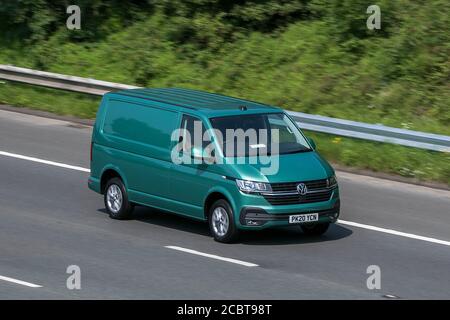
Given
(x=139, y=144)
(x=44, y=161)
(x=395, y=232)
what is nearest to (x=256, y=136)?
(x=139, y=144)

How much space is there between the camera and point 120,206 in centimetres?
1599

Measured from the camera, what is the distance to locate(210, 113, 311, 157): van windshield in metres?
14.8

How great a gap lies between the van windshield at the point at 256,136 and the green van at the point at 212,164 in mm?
16

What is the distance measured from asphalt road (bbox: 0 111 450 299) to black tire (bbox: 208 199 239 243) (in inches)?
4.9

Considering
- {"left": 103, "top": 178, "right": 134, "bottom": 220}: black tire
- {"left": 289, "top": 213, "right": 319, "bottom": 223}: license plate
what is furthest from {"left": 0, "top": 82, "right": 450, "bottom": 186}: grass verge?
{"left": 103, "top": 178, "right": 134, "bottom": 220}: black tire

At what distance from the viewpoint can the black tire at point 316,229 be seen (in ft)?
49.8

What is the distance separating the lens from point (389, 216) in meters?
16.6

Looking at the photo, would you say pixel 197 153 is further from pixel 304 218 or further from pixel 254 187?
pixel 304 218

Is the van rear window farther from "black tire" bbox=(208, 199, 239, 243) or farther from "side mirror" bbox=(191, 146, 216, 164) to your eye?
"black tire" bbox=(208, 199, 239, 243)

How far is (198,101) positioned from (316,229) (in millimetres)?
2522

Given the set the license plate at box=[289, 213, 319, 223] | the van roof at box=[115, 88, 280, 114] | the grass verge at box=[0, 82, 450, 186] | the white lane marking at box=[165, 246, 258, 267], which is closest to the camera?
the white lane marking at box=[165, 246, 258, 267]

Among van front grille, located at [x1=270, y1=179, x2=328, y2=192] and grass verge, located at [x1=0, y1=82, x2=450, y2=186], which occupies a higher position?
van front grille, located at [x1=270, y1=179, x2=328, y2=192]

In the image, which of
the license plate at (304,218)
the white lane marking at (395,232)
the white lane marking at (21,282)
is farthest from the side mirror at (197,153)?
the white lane marking at (21,282)

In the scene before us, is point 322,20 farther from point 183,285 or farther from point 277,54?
point 183,285
